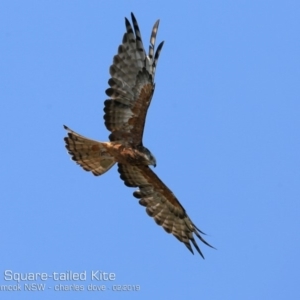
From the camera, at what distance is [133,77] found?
735 inches

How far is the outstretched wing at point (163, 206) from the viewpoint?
65.2ft

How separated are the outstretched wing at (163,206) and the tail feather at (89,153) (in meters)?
0.58

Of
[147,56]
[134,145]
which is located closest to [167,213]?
[134,145]

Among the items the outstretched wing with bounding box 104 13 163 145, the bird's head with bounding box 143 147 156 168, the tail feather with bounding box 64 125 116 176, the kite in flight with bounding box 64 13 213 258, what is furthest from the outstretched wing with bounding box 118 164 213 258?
the outstretched wing with bounding box 104 13 163 145

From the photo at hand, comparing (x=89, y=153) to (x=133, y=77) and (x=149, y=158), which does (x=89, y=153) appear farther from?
(x=133, y=77)

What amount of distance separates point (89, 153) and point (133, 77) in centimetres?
152

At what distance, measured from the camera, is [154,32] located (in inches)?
732

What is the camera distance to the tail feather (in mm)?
18922

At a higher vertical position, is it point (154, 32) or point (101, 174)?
point (154, 32)

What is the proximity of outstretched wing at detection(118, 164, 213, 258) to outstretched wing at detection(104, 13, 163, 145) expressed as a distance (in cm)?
142

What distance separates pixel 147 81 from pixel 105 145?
4.26 ft

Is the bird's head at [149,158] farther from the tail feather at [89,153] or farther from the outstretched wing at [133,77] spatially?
the tail feather at [89,153]

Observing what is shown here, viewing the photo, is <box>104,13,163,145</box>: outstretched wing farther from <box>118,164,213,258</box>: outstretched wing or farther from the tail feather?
<box>118,164,213,258</box>: outstretched wing

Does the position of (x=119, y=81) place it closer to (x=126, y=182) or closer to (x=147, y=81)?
(x=147, y=81)
